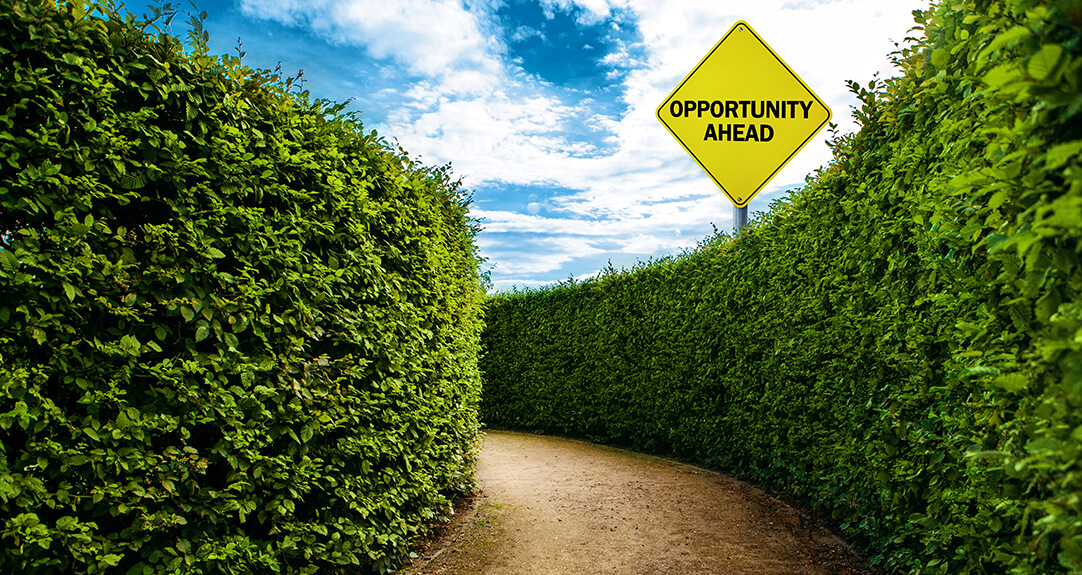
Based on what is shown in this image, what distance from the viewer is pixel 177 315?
287 centimetres

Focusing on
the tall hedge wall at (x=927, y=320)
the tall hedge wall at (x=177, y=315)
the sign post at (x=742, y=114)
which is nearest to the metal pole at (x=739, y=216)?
the sign post at (x=742, y=114)

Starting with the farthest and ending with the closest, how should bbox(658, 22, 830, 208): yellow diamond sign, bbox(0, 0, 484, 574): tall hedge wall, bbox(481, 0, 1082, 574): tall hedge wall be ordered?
bbox(658, 22, 830, 208): yellow diamond sign
bbox(0, 0, 484, 574): tall hedge wall
bbox(481, 0, 1082, 574): tall hedge wall

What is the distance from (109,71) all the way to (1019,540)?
460 centimetres

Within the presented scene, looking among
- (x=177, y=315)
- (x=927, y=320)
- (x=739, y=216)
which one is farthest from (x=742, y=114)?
(x=177, y=315)

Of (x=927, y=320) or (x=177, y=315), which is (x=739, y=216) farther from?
(x=177, y=315)

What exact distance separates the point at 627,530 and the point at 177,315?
419 centimetres

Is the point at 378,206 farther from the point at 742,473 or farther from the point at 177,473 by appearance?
the point at 742,473

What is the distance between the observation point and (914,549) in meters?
3.80

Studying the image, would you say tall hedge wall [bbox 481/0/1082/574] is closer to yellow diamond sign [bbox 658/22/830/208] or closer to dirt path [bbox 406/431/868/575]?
dirt path [bbox 406/431/868/575]

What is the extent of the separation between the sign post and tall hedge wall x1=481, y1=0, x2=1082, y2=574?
1233mm

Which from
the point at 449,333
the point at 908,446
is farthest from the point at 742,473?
the point at 449,333

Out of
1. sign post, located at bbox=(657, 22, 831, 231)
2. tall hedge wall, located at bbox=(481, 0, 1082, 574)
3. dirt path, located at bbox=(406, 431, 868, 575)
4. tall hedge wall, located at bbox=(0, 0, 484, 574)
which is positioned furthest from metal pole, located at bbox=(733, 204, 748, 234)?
tall hedge wall, located at bbox=(0, 0, 484, 574)

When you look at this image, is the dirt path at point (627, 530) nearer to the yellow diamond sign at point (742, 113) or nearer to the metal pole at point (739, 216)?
the metal pole at point (739, 216)

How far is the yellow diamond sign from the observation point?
8.20 metres
